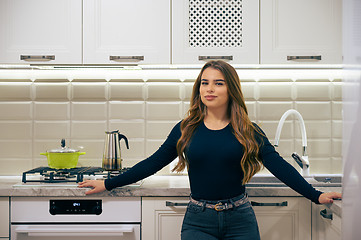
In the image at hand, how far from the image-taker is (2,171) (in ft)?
7.25

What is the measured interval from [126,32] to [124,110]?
574mm

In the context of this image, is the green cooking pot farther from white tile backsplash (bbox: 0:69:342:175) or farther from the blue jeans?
the blue jeans

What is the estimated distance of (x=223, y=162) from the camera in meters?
1.35

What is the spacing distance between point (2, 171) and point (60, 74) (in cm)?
76

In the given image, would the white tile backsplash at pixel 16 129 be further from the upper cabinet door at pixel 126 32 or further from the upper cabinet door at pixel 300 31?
the upper cabinet door at pixel 300 31

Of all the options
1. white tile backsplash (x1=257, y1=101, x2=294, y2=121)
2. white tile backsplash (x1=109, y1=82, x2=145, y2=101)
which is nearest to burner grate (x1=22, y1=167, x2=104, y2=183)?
white tile backsplash (x1=109, y1=82, x2=145, y2=101)

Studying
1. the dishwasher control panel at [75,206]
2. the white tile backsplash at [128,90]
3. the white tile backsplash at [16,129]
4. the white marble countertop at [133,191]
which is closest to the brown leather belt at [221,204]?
the white marble countertop at [133,191]

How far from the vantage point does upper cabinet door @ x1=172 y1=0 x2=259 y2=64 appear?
1849 mm

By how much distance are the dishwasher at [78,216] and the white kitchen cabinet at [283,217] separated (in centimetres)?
63

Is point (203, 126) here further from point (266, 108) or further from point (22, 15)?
point (22, 15)

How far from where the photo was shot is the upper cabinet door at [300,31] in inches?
72.4

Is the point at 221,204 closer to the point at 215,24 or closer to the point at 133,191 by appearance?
the point at 133,191

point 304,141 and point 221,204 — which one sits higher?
point 304,141

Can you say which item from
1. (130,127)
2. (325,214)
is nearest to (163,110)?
(130,127)
